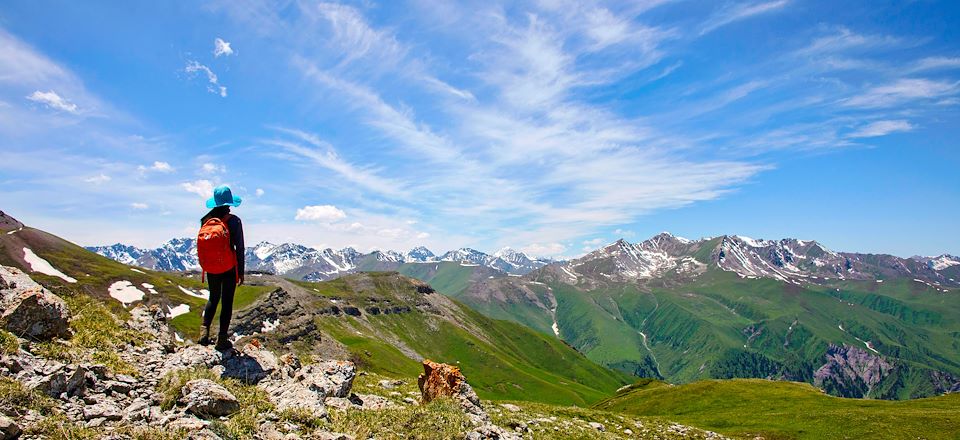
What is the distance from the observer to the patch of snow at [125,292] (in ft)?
566

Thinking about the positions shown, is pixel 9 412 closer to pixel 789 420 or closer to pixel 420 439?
pixel 420 439

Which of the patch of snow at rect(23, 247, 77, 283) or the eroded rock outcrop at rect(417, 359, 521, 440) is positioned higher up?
the patch of snow at rect(23, 247, 77, 283)

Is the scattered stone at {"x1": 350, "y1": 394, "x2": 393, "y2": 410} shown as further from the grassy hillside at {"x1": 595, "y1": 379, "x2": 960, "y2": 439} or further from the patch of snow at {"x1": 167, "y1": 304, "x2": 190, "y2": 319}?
the patch of snow at {"x1": 167, "y1": 304, "x2": 190, "y2": 319}

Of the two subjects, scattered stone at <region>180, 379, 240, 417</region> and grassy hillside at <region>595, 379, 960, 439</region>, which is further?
grassy hillside at <region>595, 379, 960, 439</region>

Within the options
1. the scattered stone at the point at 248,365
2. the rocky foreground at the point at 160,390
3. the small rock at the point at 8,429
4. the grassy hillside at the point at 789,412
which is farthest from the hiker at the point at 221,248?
the grassy hillside at the point at 789,412

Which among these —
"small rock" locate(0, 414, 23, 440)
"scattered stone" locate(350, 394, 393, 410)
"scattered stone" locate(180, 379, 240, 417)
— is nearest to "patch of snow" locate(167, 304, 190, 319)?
A: "scattered stone" locate(350, 394, 393, 410)

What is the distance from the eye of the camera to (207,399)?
1173 cm

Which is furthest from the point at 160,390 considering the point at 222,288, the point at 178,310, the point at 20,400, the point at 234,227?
the point at 178,310

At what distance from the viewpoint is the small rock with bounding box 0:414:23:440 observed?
7770mm

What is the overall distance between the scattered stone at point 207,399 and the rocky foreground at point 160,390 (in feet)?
0.09

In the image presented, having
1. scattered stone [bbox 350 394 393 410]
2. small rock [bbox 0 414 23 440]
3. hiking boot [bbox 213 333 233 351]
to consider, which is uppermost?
hiking boot [bbox 213 333 233 351]

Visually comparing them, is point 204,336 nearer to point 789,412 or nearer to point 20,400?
point 20,400

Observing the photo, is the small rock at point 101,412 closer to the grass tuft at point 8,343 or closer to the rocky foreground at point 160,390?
the rocky foreground at point 160,390

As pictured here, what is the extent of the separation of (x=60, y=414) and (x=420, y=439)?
855 centimetres
